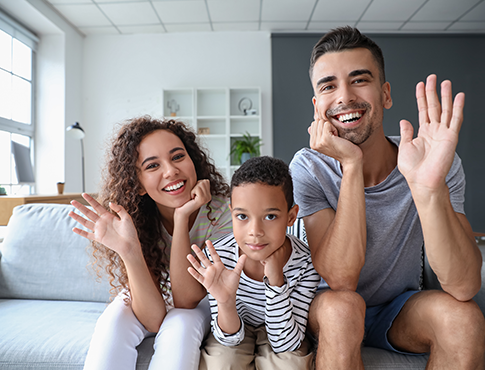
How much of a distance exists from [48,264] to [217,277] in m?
1.10

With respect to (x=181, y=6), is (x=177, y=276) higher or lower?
lower

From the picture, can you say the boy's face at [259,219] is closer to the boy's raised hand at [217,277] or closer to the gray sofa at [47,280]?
the boy's raised hand at [217,277]

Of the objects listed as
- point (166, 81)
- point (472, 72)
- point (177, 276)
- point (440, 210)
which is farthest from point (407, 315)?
point (472, 72)

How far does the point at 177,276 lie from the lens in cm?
115

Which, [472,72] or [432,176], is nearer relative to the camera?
[432,176]

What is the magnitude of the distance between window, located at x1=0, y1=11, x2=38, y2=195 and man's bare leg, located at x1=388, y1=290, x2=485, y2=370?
3903mm

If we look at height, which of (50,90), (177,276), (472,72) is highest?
(472,72)

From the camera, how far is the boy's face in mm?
996

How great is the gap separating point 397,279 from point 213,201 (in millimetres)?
735

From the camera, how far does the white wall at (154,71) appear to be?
484cm

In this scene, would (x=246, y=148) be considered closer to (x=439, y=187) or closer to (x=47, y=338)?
(x=47, y=338)

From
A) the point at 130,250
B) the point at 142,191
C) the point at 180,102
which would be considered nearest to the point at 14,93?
the point at 180,102

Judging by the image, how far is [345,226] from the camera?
3.31 ft

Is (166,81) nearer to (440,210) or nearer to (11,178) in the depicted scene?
(11,178)
